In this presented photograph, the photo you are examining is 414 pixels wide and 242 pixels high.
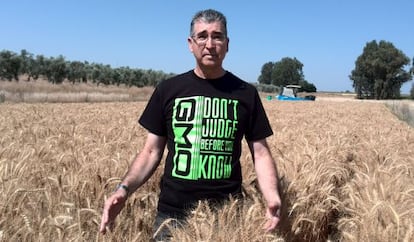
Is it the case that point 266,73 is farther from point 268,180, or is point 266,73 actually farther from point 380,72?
point 268,180

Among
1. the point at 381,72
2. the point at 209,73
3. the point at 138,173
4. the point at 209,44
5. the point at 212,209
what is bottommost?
the point at 212,209

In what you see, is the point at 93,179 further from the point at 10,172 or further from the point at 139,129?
A: the point at 139,129

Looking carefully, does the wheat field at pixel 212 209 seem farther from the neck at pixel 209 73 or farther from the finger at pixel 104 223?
the neck at pixel 209 73

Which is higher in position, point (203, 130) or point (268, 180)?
point (203, 130)

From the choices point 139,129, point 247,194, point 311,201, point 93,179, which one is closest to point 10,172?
point 93,179

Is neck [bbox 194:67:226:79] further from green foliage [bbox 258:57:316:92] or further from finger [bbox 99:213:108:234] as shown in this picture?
green foliage [bbox 258:57:316:92]

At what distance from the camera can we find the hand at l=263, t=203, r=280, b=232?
226 centimetres

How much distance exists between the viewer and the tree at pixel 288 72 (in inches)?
5463

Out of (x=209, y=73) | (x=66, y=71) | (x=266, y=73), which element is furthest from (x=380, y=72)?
(x=209, y=73)

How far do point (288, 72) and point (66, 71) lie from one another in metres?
94.2

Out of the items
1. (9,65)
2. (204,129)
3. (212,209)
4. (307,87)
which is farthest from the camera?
(307,87)

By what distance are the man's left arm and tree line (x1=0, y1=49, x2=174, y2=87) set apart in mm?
50067

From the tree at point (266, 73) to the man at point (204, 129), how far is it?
150750mm

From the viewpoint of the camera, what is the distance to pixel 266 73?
508ft
